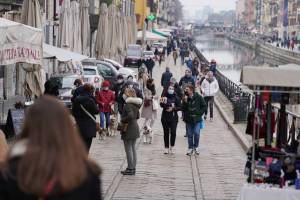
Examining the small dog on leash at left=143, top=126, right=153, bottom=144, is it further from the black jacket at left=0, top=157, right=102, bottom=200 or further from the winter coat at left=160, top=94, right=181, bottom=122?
the black jacket at left=0, top=157, right=102, bottom=200

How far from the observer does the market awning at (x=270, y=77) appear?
10594 mm

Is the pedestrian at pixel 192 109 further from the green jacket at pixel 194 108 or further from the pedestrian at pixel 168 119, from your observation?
the pedestrian at pixel 168 119

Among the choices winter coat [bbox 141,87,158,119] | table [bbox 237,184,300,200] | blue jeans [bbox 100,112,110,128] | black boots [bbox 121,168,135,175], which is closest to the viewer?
table [bbox 237,184,300,200]

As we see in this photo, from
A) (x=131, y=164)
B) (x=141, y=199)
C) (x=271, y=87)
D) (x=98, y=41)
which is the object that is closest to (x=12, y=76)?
(x=98, y=41)

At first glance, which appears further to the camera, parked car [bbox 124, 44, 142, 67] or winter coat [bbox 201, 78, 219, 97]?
parked car [bbox 124, 44, 142, 67]

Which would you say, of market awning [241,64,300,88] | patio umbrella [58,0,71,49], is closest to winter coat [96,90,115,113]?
patio umbrella [58,0,71,49]

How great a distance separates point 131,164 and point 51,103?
1069cm

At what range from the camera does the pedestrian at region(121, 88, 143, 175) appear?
14898 mm

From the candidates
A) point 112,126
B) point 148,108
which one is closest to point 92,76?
point 112,126

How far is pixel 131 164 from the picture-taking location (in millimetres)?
15141

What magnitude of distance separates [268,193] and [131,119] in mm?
5070

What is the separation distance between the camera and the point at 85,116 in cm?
1397

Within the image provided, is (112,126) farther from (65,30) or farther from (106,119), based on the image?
(65,30)

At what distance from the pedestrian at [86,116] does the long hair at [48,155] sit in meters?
9.21
